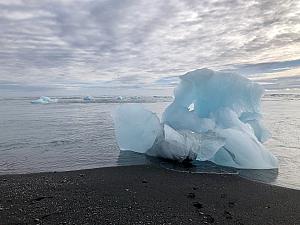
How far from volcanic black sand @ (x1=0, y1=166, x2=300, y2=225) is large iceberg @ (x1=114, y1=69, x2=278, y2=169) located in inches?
49.0

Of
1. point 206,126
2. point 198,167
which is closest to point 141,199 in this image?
point 198,167

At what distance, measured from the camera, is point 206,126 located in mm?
8203

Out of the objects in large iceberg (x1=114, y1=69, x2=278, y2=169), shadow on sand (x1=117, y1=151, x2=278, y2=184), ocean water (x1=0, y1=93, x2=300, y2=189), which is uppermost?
large iceberg (x1=114, y1=69, x2=278, y2=169)

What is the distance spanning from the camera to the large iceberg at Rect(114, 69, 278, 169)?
7160 millimetres

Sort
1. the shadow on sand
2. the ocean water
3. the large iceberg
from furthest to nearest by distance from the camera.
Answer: the large iceberg, the ocean water, the shadow on sand

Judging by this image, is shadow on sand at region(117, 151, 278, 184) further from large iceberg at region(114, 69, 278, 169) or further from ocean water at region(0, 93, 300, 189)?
large iceberg at region(114, 69, 278, 169)

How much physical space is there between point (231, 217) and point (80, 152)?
5002 millimetres

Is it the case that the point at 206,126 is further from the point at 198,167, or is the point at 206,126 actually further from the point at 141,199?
the point at 141,199

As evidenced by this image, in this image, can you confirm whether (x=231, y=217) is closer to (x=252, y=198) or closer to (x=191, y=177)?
(x=252, y=198)

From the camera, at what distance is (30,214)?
3.76m

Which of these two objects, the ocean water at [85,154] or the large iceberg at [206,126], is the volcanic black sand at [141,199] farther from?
the large iceberg at [206,126]

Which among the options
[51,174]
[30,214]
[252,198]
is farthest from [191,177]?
[30,214]

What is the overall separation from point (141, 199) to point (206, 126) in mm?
4163

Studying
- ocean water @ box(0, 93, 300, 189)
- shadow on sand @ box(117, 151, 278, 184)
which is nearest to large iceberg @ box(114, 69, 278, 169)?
shadow on sand @ box(117, 151, 278, 184)
